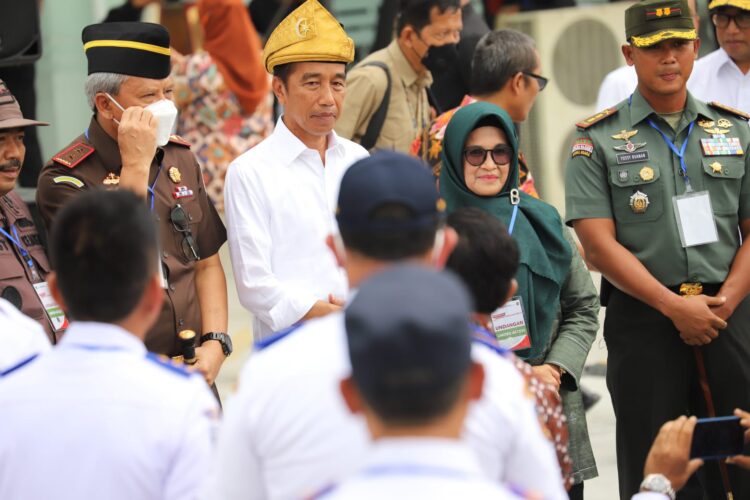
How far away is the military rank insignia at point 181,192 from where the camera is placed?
3764mm

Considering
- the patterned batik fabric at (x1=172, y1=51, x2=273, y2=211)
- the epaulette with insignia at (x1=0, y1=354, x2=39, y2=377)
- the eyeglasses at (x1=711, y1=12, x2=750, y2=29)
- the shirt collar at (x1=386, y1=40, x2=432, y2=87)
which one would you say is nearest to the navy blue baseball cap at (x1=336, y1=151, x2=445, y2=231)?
the epaulette with insignia at (x1=0, y1=354, x2=39, y2=377)

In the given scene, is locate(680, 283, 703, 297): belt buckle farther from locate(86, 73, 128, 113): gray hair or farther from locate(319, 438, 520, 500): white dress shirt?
locate(319, 438, 520, 500): white dress shirt

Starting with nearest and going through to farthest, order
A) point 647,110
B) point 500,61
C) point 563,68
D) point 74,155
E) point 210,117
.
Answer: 1. point 74,155
2. point 647,110
3. point 500,61
4. point 210,117
5. point 563,68

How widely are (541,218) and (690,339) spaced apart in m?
0.72

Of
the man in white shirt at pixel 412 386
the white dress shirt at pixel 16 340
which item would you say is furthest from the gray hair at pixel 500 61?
the man in white shirt at pixel 412 386

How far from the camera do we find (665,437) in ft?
8.60

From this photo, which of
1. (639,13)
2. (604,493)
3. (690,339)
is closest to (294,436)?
(690,339)

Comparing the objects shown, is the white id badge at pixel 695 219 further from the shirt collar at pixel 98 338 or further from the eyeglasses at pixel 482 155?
the shirt collar at pixel 98 338

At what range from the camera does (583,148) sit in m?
4.25

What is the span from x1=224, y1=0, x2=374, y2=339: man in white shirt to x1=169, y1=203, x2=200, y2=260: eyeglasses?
0.13m

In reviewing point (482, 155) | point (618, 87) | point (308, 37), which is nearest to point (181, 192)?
point (308, 37)

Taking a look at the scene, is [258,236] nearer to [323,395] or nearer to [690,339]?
[690,339]

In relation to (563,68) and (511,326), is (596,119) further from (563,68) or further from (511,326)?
(563,68)

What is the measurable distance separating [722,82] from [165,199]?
9.45 ft
